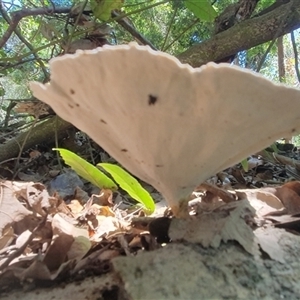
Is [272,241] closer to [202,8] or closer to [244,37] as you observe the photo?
[202,8]

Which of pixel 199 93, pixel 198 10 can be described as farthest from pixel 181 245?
pixel 198 10

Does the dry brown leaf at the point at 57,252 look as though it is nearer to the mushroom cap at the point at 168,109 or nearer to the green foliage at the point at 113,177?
the mushroom cap at the point at 168,109

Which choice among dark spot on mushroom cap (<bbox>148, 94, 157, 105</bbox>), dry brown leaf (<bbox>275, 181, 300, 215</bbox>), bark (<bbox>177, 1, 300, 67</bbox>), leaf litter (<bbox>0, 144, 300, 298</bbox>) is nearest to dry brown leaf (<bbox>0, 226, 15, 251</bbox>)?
leaf litter (<bbox>0, 144, 300, 298</bbox>)

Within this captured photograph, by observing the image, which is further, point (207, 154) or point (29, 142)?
point (29, 142)

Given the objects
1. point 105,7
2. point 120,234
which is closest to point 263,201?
point 120,234

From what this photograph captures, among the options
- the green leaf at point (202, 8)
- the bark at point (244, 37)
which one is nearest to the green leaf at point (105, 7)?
the green leaf at point (202, 8)

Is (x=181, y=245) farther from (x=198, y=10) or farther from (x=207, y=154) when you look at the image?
(x=198, y=10)
